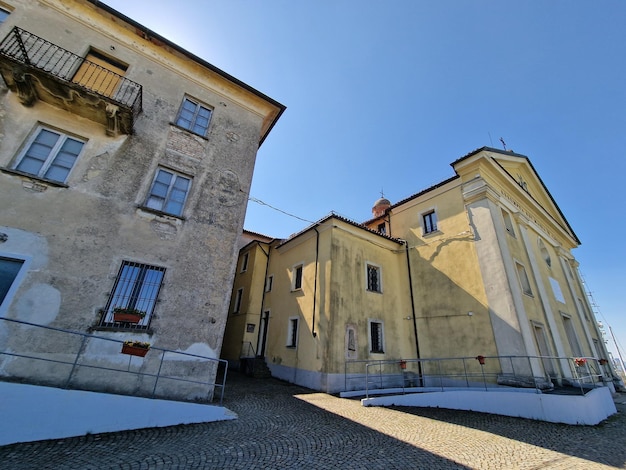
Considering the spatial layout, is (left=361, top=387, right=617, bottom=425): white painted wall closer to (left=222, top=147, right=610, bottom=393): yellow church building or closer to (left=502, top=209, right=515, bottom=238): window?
(left=222, top=147, right=610, bottom=393): yellow church building

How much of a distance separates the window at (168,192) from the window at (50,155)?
6.81ft

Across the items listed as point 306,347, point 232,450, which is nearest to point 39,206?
point 232,450

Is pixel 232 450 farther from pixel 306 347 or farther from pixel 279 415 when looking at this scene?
pixel 306 347

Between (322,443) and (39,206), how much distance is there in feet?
29.2

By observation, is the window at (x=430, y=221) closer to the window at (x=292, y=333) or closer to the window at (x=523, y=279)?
the window at (x=523, y=279)

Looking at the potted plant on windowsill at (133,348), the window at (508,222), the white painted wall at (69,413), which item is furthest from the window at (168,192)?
the window at (508,222)

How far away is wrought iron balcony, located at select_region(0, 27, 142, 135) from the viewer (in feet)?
22.7

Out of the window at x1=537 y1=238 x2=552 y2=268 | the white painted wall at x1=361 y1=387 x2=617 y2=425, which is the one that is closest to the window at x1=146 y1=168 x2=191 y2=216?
the white painted wall at x1=361 y1=387 x2=617 y2=425

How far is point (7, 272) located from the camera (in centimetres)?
Result: 612

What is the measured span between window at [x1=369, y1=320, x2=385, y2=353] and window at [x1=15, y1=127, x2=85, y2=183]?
1332cm

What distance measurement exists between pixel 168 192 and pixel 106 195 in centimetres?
159

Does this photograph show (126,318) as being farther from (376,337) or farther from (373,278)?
(373,278)

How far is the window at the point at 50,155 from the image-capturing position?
275 inches

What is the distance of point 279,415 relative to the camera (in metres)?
7.28
